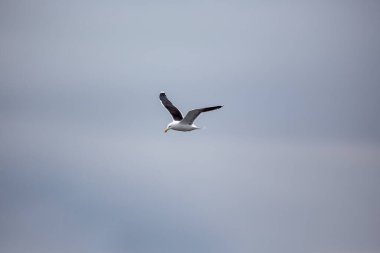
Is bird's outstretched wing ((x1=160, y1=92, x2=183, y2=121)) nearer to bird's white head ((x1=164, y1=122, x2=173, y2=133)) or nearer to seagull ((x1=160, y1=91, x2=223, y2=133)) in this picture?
seagull ((x1=160, y1=91, x2=223, y2=133))

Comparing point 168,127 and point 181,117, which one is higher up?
point 181,117

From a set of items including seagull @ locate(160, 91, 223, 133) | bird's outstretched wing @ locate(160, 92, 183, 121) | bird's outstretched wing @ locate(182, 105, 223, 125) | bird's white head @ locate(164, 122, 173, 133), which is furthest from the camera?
bird's outstretched wing @ locate(160, 92, 183, 121)

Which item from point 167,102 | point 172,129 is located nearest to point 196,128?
point 172,129

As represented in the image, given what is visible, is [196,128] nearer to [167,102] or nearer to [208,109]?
[208,109]

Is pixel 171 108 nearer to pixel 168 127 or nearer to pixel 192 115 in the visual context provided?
pixel 168 127

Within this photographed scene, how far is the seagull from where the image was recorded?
166 feet

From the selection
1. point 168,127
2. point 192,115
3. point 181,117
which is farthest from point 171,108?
point 192,115

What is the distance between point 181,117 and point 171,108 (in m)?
2.00

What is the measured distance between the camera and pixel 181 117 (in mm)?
55562

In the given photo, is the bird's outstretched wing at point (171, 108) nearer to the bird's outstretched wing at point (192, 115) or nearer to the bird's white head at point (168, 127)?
the bird's white head at point (168, 127)

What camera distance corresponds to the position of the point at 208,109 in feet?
161

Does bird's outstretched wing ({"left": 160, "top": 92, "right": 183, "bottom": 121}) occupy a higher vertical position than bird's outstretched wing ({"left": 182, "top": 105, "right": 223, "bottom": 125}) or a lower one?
higher

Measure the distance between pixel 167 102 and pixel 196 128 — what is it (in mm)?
7568

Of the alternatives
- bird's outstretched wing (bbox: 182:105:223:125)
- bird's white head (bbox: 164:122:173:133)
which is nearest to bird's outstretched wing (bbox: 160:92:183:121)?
bird's white head (bbox: 164:122:173:133)
